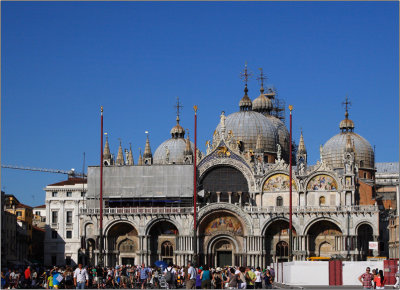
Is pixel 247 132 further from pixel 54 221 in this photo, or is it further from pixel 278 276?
pixel 278 276

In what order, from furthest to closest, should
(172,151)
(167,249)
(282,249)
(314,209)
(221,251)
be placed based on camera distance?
(172,151) → (167,249) → (221,251) → (282,249) → (314,209)

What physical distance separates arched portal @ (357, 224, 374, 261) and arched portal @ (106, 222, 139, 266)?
2005 cm

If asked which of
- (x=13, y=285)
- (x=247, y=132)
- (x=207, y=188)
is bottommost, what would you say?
(x=13, y=285)

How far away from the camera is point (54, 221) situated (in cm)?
10344

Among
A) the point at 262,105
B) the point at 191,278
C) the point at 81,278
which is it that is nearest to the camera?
the point at 81,278

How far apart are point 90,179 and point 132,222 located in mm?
6295

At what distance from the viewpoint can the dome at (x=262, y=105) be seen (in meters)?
101

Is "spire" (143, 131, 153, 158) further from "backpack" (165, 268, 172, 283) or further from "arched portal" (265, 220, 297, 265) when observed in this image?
"backpack" (165, 268, 172, 283)

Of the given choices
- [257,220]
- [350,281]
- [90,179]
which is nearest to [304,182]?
[257,220]

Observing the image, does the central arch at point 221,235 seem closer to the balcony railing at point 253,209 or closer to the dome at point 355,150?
the balcony railing at point 253,209

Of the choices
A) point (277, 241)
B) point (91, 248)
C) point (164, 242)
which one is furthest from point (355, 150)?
point (91, 248)

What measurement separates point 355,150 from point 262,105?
509 inches

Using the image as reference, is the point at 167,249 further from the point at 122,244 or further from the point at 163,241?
the point at 122,244

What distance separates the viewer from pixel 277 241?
8225 cm
